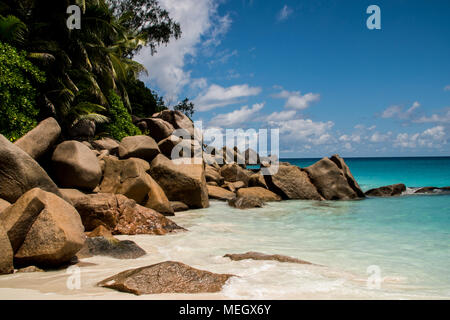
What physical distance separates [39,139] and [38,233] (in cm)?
347

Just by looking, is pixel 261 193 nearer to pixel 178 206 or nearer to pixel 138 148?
pixel 178 206

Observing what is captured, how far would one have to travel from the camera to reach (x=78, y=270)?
12.1 feet

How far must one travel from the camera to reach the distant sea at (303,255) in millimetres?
3113

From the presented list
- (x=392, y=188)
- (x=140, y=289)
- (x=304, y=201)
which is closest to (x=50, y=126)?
(x=140, y=289)

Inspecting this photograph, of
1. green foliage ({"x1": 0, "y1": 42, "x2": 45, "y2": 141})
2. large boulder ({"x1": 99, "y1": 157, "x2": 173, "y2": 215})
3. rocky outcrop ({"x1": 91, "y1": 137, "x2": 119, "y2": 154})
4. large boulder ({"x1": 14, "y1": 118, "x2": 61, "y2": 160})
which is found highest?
green foliage ({"x1": 0, "y1": 42, "x2": 45, "y2": 141})

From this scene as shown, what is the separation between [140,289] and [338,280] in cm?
204

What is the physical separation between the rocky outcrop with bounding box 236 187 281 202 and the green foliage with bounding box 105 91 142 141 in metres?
7.92

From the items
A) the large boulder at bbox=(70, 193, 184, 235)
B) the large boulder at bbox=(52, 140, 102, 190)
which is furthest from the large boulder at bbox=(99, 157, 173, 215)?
the large boulder at bbox=(70, 193, 184, 235)

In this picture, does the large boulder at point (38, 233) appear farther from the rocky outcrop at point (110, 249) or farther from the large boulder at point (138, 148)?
the large boulder at point (138, 148)

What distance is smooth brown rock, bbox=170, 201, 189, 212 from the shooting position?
30.4 feet

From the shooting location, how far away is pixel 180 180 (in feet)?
31.3

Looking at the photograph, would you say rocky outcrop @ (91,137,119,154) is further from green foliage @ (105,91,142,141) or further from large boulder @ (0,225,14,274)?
large boulder @ (0,225,14,274)

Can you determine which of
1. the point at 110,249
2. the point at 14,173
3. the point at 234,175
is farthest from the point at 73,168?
the point at 234,175
